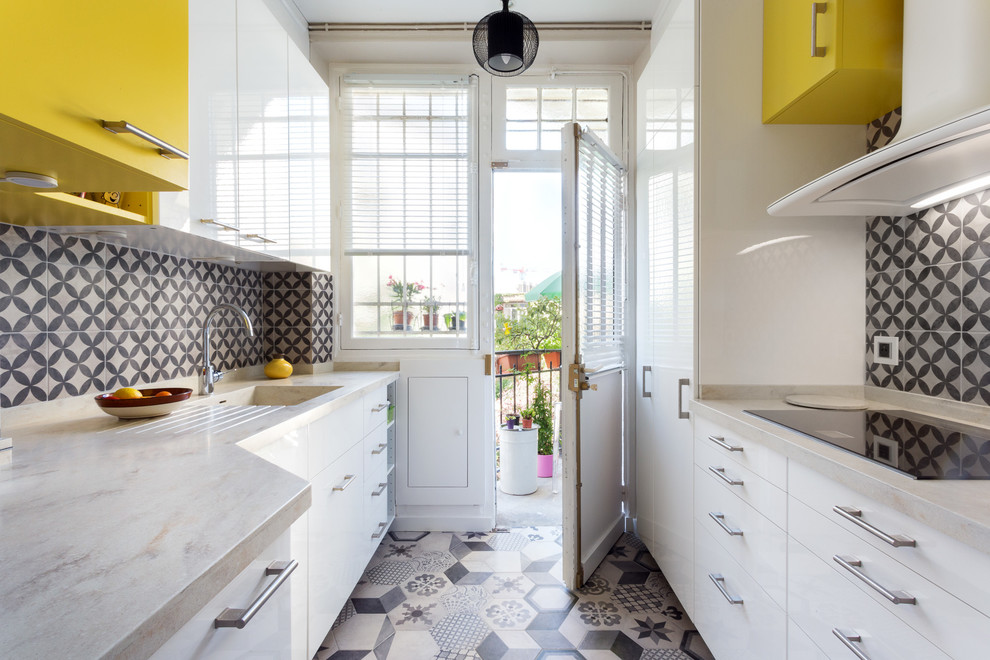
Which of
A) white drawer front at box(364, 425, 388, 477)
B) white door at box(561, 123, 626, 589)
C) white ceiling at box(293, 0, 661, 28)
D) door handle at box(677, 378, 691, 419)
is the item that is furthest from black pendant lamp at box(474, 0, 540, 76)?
white drawer front at box(364, 425, 388, 477)

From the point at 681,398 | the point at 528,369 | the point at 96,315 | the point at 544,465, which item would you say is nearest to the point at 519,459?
the point at 544,465

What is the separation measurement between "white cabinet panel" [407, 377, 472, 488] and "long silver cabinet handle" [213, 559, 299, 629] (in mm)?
1881

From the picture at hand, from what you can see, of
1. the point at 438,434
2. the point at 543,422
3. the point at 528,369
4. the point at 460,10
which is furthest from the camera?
the point at 528,369

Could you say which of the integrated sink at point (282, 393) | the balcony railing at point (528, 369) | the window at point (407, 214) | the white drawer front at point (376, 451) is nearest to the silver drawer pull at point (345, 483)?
the white drawer front at point (376, 451)

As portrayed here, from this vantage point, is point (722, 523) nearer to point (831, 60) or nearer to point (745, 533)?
point (745, 533)

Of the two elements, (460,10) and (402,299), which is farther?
(402,299)

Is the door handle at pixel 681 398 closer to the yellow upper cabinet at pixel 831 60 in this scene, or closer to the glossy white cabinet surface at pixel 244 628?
the yellow upper cabinet at pixel 831 60

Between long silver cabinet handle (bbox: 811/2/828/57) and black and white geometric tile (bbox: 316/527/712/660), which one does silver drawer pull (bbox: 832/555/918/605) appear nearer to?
black and white geometric tile (bbox: 316/527/712/660)

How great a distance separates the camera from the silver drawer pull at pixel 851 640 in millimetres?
875

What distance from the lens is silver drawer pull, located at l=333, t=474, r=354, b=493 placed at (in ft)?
5.46

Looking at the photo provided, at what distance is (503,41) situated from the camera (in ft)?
6.13

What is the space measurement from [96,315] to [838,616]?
2155mm

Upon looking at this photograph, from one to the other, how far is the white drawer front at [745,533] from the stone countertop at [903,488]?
233 millimetres

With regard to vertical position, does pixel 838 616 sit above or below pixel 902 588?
below
